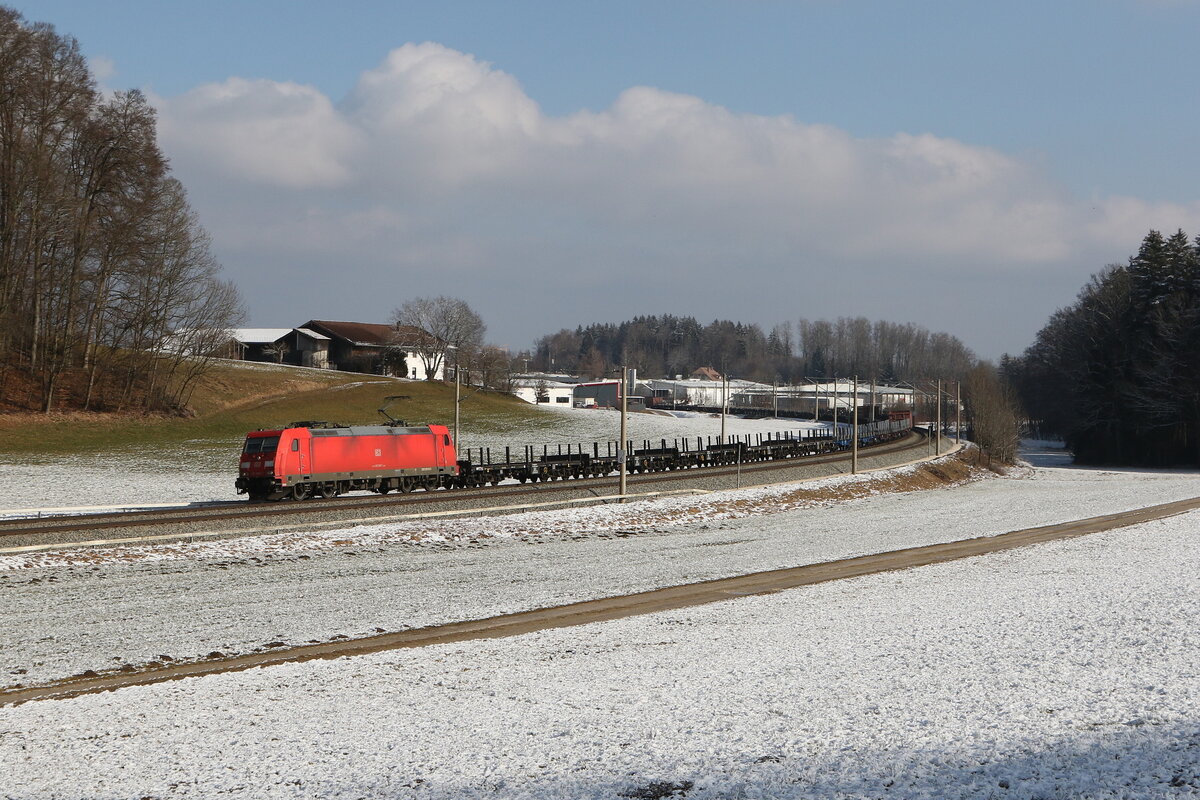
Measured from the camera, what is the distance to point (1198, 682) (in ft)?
37.1

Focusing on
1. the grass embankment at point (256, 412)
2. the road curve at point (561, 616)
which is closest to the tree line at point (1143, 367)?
the grass embankment at point (256, 412)

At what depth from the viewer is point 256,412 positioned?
83.0 metres

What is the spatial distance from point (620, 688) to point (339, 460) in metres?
28.6

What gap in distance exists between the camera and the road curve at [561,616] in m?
13.5

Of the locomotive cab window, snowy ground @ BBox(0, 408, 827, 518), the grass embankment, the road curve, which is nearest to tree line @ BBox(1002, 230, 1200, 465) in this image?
snowy ground @ BBox(0, 408, 827, 518)

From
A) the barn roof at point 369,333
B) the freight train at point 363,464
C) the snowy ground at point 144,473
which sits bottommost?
the snowy ground at point 144,473

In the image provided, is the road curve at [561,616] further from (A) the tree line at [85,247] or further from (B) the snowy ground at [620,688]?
(A) the tree line at [85,247]

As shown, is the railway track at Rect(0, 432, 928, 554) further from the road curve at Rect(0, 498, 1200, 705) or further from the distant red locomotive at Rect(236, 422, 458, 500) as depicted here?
the road curve at Rect(0, 498, 1200, 705)

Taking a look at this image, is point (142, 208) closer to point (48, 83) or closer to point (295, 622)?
point (48, 83)

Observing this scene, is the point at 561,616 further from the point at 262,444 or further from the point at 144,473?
the point at 144,473

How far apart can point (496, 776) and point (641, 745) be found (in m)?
1.51

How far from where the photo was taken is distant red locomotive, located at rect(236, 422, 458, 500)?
36.7 metres

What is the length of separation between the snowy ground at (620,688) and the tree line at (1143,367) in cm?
6652

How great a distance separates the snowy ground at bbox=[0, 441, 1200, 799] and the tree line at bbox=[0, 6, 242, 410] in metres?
47.5
